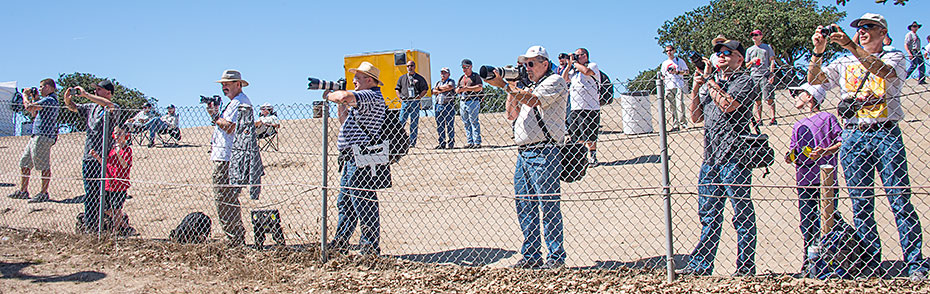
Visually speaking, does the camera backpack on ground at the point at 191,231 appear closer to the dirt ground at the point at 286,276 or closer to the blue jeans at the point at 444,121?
the dirt ground at the point at 286,276

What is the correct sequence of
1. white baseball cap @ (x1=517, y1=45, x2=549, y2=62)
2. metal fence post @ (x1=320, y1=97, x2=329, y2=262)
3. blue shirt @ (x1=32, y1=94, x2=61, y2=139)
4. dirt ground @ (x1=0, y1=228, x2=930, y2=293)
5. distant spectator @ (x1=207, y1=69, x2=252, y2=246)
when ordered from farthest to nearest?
blue shirt @ (x1=32, y1=94, x2=61, y2=139) < distant spectator @ (x1=207, y1=69, x2=252, y2=246) < metal fence post @ (x1=320, y1=97, x2=329, y2=262) < white baseball cap @ (x1=517, y1=45, x2=549, y2=62) < dirt ground @ (x1=0, y1=228, x2=930, y2=293)

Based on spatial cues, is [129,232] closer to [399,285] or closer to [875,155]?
[399,285]

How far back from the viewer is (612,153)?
9.18 metres

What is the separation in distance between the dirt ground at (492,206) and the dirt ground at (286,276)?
0.93 feet

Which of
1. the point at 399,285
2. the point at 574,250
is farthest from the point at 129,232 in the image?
the point at 574,250

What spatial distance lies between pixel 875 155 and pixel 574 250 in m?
2.15

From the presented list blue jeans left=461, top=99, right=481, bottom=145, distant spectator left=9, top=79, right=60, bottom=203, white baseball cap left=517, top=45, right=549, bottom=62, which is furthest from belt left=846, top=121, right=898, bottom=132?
distant spectator left=9, top=79, right=60, bottom=203

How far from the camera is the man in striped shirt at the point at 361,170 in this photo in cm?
443

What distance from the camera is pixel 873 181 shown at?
3.49m

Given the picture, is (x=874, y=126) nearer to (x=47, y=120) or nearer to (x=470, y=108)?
(x=470, y=108)

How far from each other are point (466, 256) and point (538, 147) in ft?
4.25

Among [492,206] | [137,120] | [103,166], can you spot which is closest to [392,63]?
[137,120]

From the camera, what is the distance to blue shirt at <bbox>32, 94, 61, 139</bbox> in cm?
709

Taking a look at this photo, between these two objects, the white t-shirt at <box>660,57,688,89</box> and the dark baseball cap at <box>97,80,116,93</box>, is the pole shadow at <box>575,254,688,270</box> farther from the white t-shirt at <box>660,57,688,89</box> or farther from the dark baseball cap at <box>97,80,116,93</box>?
the white t-shirt at <box>660,57,688,89</box>
